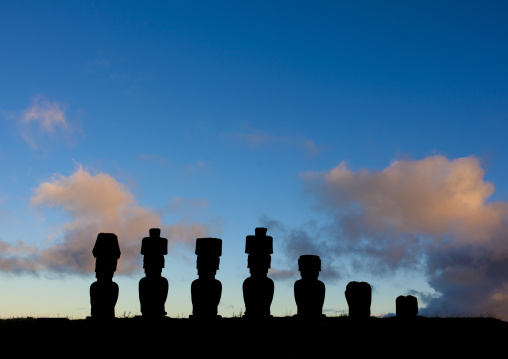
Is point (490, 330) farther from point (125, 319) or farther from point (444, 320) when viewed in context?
point (125, 319)

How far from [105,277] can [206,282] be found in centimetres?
288

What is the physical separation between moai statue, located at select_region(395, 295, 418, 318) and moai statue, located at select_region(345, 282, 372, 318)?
175 cm

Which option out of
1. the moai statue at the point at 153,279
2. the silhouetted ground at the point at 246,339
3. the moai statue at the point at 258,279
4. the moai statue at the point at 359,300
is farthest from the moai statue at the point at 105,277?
the moai statue at the point at 359,300

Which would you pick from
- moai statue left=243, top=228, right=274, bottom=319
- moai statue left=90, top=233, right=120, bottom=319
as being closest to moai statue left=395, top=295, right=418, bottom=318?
moai statue left=243, top=228, right=274, bottom=319

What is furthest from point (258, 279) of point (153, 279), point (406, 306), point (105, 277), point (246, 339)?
point (406, 306)

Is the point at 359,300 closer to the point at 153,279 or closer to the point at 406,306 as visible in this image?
the point at 406,306

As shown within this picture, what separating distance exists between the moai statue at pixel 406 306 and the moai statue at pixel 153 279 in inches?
285

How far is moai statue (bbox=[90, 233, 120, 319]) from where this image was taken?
16.0 meters

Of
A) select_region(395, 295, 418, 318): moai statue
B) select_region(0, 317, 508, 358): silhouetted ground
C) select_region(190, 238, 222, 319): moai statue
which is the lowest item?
select_region(0, 317, 508, 358): silhouetted ground

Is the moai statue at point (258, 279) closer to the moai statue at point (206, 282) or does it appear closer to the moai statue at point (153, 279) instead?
the moai statue at point (206, 282)

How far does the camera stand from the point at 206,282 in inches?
655

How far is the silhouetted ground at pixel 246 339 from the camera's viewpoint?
13367 millimetres

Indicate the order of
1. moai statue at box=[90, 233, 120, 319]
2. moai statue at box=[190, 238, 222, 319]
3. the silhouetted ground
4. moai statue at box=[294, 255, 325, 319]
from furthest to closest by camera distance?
1. moai statue at box=[294, 255, 325, 319]
2. moai statue at box=[190, 238, 222, 319]
3. moai statue at box=[90, 233, 120, 319]
4. the silhouetted ground

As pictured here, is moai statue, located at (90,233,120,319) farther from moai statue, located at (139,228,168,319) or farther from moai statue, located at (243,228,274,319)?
moai statue, located at (243,228,274,319)
